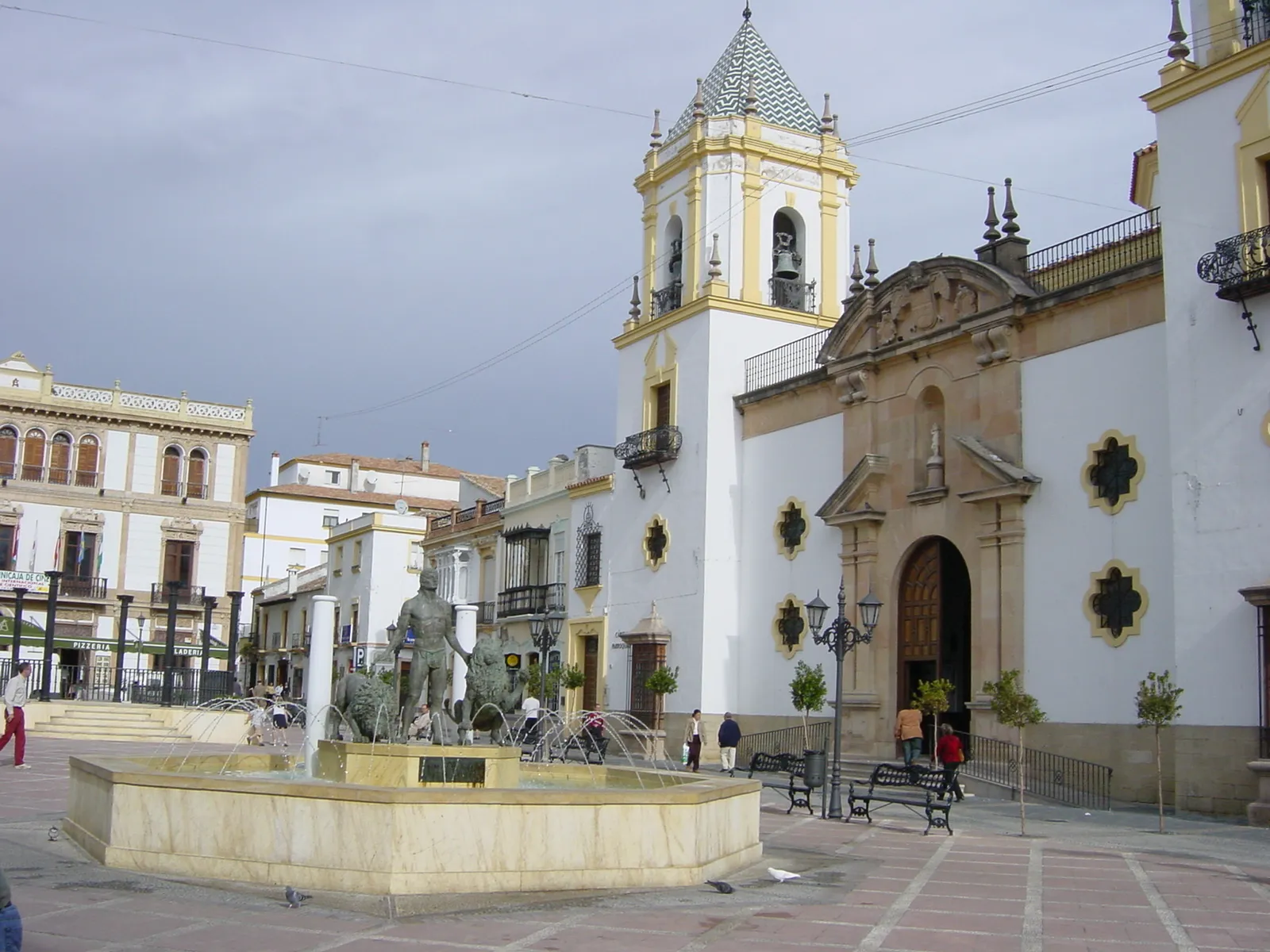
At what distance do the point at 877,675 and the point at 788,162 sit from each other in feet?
44.3

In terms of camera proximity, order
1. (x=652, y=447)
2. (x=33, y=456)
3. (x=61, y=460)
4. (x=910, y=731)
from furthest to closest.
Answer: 1. (x=61, y=460)
2. (x=33, y=456)
3. (x=652, y=447)
4. (x=910, y=731)

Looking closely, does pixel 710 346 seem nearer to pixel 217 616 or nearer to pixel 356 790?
pixel 356 790

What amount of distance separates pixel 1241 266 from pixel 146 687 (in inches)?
1177

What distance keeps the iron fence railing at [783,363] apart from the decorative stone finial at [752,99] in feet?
20.3

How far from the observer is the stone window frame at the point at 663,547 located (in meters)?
32.1

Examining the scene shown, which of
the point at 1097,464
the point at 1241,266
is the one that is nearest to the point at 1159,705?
the point at 1097,464

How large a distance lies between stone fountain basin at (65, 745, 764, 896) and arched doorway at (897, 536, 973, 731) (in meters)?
14.5

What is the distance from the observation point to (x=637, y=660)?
32344 millimetres

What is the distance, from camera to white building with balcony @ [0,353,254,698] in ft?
159

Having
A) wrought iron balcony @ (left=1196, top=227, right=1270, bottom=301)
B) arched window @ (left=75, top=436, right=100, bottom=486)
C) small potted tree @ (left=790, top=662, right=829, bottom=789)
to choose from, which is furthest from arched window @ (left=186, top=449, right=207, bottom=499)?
wrought iron balcony @ (left=1196, top=227, right=1270, bottom=301)

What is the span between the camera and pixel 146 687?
37125 mm

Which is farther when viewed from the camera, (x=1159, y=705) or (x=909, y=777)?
(x=909, y=777)

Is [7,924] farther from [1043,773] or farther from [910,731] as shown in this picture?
[1043,773]

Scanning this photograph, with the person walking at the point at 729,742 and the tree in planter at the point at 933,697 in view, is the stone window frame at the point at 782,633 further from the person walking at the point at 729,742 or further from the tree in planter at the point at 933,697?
the tree in planter at the point at 933,697
